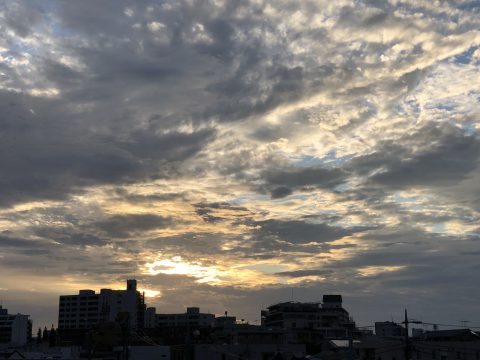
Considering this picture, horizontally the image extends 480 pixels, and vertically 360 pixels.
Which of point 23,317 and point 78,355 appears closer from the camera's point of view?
point 78,355

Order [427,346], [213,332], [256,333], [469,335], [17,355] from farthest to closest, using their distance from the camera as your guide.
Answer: [213,332] < [256,333] < [469,335] < [427,346] < [17,355]

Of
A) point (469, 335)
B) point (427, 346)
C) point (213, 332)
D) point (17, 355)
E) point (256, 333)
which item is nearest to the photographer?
point (17, 355)

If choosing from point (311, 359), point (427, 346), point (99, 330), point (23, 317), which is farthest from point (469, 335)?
point (23, 317)

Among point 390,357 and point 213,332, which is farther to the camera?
point 213,332

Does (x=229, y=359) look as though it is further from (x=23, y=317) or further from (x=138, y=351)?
(x=23, y=317)

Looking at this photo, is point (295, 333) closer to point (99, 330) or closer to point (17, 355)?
point (99, 330)

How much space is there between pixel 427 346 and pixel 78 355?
7087cm

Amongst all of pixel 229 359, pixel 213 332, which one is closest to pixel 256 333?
pixel 213 332

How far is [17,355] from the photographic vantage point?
85750 mm

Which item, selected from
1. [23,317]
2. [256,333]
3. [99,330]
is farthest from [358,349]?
[23,317]

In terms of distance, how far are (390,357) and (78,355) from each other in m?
64.0

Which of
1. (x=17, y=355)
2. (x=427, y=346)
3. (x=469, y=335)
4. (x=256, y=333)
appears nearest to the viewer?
(x=17, y=355)

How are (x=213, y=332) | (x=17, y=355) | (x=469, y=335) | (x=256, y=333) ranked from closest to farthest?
(x=17, y=355) < (x=469, y=335) < (x=256, y=333) < (x=213, y=332)

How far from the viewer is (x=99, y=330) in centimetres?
12306
